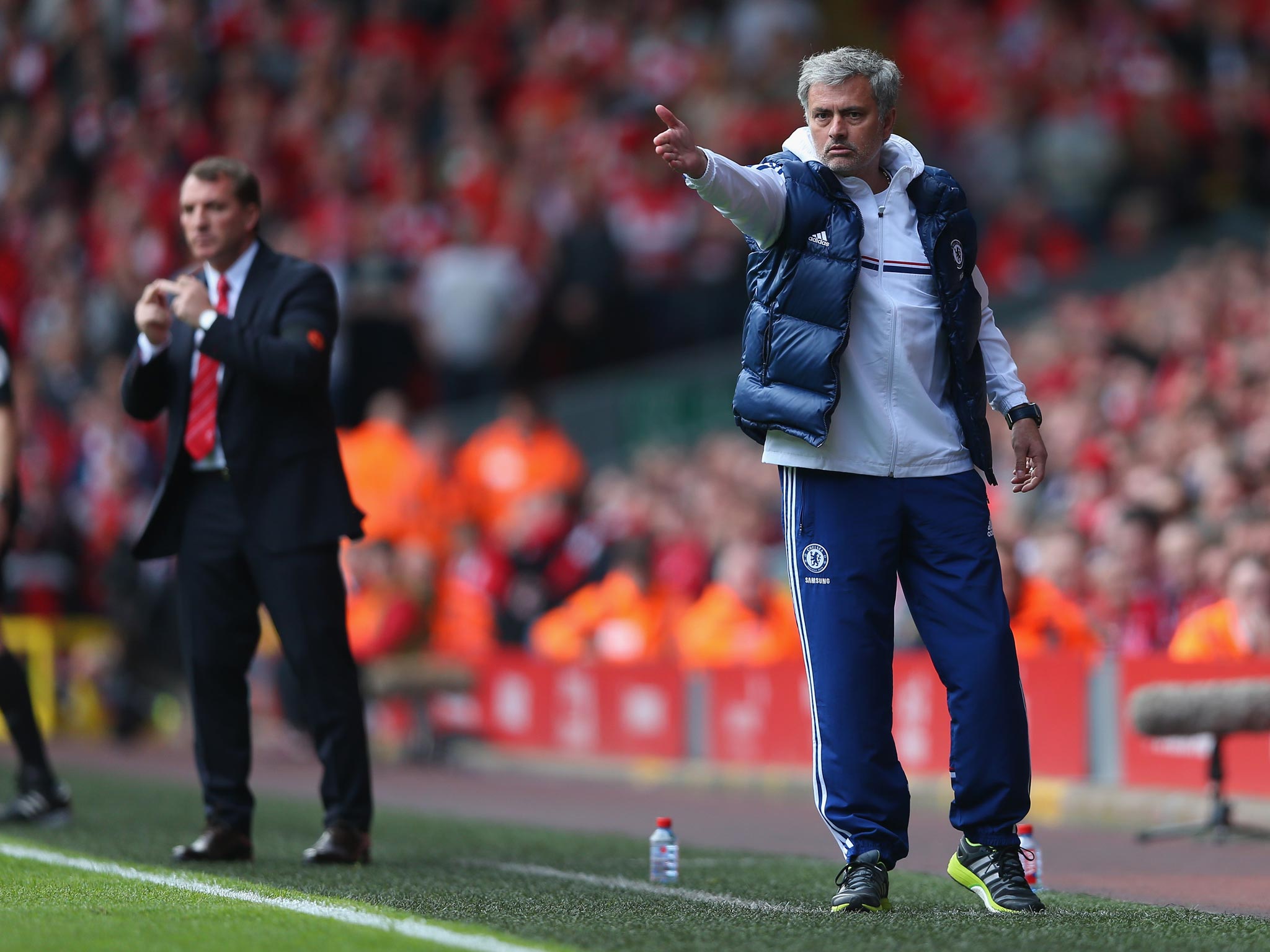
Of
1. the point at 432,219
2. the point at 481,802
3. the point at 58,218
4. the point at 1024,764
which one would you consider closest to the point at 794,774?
the point at 481,802

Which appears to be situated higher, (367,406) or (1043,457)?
(367,406)

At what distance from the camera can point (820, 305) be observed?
17.6 feet

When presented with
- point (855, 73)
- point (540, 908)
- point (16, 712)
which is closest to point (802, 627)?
point (540, 908)

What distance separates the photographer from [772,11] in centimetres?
1920

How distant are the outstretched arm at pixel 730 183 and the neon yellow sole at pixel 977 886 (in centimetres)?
181

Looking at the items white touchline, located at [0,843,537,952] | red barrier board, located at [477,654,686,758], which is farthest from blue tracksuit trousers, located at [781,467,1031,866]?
red barrier board, located at [477,654,686,758]

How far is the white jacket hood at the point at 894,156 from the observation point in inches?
218

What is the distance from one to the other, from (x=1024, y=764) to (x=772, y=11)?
14808 mm

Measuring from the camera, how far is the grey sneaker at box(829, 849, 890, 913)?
5.32 metres

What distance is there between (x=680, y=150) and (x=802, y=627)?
4.63 feet

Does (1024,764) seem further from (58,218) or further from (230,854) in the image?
(58,218)

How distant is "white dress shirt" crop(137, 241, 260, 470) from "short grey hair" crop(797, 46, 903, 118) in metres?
2.31

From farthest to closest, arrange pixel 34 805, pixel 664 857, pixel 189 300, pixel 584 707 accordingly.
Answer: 1. pixel 584 707
2. pixel 34 805
3. pixel 189 300
4. pixel 664 857

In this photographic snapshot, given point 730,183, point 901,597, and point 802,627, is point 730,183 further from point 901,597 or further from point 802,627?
point 901,597
